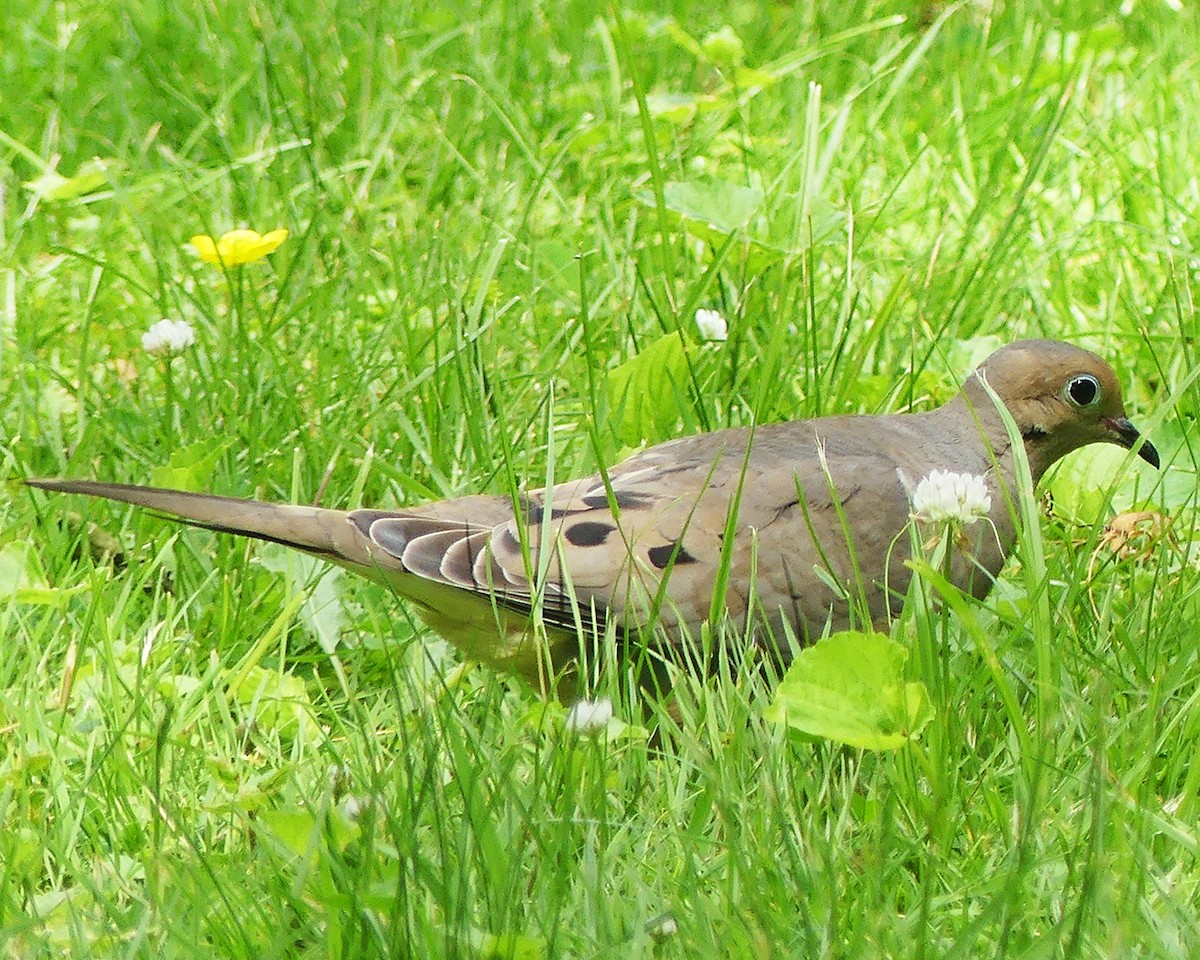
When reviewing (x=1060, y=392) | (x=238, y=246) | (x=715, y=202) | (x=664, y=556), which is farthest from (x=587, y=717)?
(x=715, y=202)

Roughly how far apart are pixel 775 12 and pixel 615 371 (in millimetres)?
3340

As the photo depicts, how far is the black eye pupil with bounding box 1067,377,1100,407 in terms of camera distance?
4320 millimetres

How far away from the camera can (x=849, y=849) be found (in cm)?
286

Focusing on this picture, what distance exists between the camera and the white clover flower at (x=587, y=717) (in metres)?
2.92

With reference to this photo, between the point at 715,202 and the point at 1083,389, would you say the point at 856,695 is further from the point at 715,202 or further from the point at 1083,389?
the point at 715,202

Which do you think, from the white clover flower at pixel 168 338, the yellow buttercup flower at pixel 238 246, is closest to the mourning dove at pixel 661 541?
the white clover flower at pixel 168 338

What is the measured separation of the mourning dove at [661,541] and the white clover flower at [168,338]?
0.87 meters

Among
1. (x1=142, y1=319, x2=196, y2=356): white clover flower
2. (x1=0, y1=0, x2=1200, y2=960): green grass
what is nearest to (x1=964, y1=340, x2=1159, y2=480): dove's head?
(x1=0, y1=0, x2=1200, y2=960): green grass

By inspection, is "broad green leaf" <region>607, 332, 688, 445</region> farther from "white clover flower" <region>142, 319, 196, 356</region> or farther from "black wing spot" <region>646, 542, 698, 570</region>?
"white clover flower" <region>142, 319, 196, 356</region>

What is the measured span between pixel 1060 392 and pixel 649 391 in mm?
1023

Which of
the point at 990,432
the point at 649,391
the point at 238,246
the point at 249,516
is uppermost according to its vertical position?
the point at 238,246

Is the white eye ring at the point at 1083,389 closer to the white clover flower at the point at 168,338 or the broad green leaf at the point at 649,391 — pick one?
the broad green leaf at the point at 649,391

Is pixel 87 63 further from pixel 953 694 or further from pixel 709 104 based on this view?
pixel 953 694

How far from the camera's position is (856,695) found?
9.76 feet
